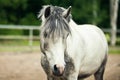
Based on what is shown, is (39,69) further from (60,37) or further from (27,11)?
(27,11)

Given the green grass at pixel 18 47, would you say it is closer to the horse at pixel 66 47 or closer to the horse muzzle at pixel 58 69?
the horse at pixel 66 47

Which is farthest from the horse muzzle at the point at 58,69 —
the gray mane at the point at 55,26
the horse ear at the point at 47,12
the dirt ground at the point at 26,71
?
the dirt ground at the point at 26,71

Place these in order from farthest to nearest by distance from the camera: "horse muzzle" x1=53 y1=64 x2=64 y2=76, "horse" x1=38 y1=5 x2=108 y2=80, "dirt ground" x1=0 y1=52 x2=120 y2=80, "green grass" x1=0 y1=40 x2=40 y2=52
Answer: "green grass" x1=0 y1=40 x2=40 y2=52
"dirt ground" x1=0 y1=52 x2=120 y2=80
"horse" x1=38 y1=5 x2=108 y2=80
"horse muzzle" x1=53 y1=64 x2=64 y2=76

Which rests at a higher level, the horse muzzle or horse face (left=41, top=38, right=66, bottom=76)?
horse face (left=41, top=38, right=66, bottom=76)

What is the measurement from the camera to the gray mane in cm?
629

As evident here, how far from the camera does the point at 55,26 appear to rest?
20.7 ft

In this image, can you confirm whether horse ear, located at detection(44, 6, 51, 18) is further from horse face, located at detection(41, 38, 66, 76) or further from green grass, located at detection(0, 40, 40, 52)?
green grass, located at detection(0, 40, 40, 52)

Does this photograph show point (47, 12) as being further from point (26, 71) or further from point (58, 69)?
point (26, 71)

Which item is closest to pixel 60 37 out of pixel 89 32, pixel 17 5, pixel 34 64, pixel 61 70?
pixel 61 70

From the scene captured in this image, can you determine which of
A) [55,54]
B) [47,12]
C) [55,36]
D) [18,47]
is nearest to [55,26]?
[55,36]

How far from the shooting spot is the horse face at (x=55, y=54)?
20.0ft

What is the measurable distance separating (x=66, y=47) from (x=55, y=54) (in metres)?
0.40

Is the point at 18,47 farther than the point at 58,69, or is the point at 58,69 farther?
the point at 18,47

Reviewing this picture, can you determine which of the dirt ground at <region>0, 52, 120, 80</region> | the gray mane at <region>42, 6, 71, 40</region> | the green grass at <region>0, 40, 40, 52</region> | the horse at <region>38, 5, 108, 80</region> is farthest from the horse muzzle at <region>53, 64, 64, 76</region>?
the green grass at <region>0, 40, 40, 52</region>
